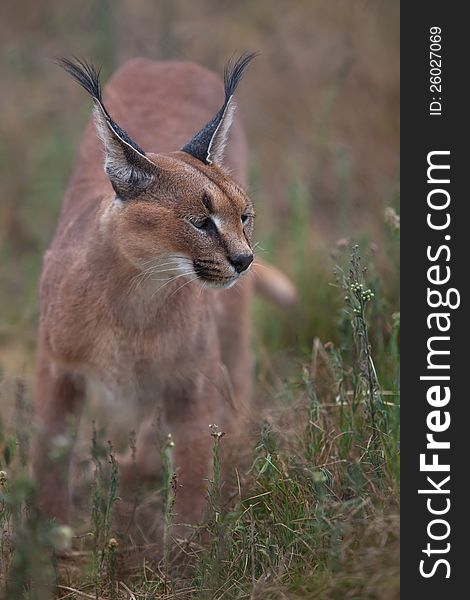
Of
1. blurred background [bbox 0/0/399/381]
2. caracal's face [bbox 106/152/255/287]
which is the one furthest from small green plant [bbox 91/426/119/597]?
blurred background [bbox 0/0/399/381]

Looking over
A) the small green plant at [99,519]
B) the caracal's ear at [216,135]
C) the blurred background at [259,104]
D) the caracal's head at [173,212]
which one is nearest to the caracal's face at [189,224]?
the caracal's head at [173,212]

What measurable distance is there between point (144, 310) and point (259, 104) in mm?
6079

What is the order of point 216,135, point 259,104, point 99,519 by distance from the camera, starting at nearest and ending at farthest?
point 99,519 → point 216,135 → point 259,104

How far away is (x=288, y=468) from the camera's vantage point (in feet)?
14.8

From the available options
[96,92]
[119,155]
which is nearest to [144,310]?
[119,155]

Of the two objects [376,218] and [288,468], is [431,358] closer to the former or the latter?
[288,468]

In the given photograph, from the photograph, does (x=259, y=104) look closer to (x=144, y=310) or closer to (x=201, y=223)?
(x=144, y=310)

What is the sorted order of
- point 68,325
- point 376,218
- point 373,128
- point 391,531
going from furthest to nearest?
point 373,128, point 376,218, point 68,325, point 391,531

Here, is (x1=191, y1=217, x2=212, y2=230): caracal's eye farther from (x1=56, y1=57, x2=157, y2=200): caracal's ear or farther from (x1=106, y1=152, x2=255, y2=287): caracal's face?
(x1=56, y1=57, x2=157, y2=200): caracal's ear

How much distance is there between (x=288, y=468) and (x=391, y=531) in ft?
2.44

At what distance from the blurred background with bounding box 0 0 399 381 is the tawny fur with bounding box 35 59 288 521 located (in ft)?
6.86

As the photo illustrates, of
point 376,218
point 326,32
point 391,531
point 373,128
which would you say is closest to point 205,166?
point 391,531

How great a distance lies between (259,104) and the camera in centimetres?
1057

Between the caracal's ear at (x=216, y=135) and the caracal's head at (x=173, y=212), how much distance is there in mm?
83
